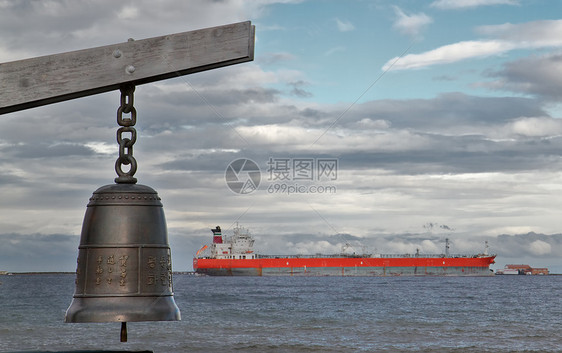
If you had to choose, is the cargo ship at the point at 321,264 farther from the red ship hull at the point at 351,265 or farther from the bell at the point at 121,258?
the bell at the point at 121,258

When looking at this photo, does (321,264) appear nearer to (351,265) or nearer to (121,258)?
(351,265)

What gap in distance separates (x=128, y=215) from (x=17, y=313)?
4606 centimetres

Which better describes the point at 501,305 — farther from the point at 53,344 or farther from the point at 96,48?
the point at 96,48

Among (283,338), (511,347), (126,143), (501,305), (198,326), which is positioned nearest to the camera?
(126,143)

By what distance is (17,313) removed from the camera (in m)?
47.7

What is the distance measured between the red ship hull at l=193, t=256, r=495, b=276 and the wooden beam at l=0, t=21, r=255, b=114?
88839 millimetres

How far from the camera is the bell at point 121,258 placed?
5121 mm

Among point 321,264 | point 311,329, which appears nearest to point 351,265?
point 321,264

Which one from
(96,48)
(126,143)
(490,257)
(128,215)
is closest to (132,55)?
(96,48)

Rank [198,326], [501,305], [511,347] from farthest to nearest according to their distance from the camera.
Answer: [501,305] < [198,326] < [511,347]

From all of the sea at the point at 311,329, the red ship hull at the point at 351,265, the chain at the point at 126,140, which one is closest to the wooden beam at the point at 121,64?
the chain at the point at 126,140

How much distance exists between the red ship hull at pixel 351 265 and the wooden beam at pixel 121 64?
88839mm

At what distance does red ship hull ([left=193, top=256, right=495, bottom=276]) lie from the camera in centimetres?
9412

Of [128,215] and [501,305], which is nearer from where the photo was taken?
[128,215]
